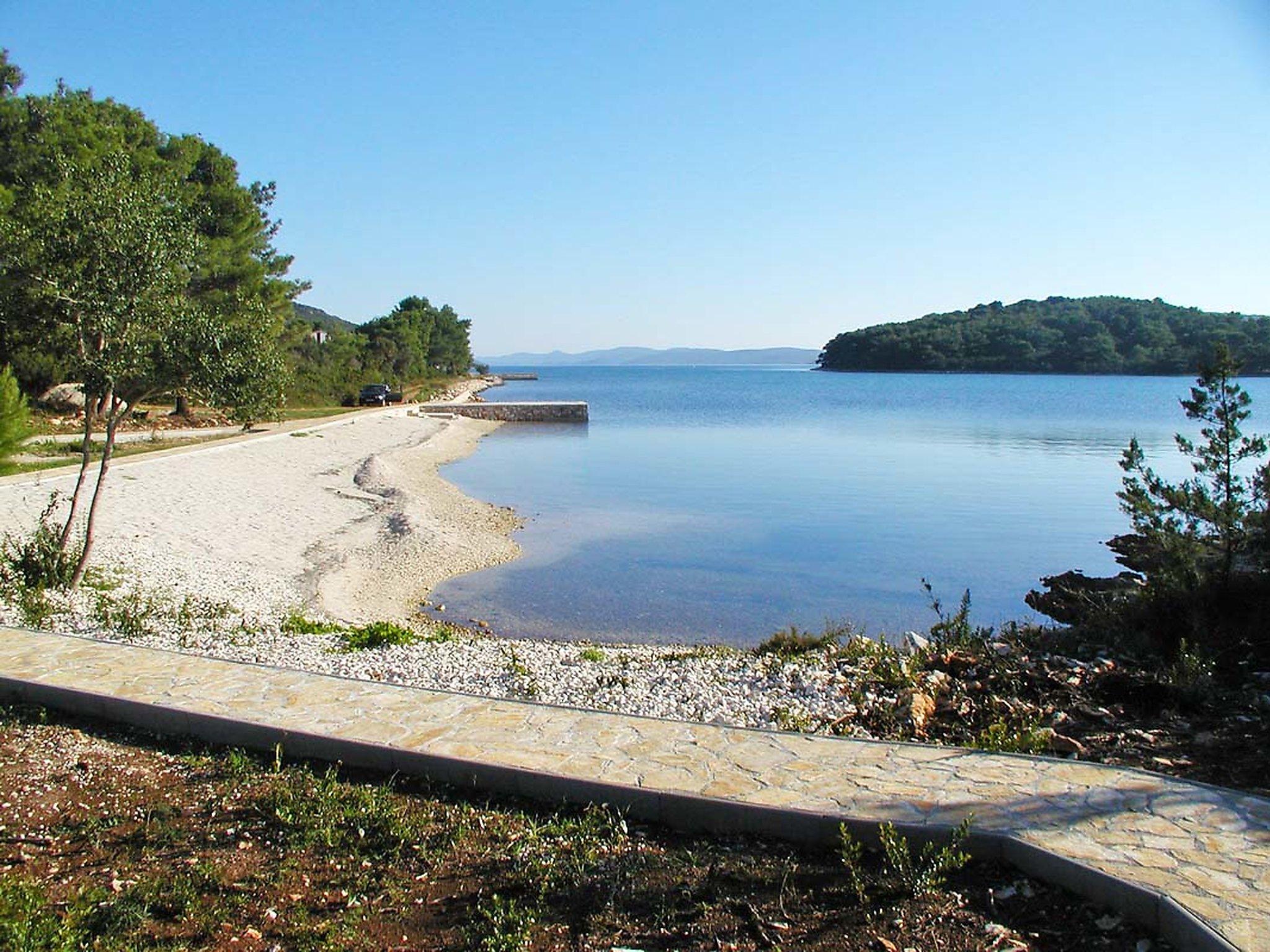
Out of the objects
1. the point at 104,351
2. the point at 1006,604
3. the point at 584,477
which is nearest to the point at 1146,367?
the point at 584,477

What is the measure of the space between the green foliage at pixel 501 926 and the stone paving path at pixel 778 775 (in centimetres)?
107

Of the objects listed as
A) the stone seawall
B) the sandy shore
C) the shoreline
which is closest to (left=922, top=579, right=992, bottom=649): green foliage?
the shoreline

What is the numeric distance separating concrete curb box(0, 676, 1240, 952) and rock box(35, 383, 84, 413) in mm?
29388

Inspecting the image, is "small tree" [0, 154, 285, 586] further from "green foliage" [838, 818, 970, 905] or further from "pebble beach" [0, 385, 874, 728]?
"green foliage" [838, 818, 970, 905]

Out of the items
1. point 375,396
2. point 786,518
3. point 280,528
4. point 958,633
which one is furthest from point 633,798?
point 375,396

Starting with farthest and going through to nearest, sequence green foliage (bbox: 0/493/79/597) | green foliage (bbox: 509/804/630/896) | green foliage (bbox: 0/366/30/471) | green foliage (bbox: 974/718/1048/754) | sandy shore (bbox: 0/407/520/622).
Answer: green foliage (bbox: 0/366/30/471) < sandy shore (bbox: 0/407/520/622) < green foliage (bbox: 0/493/79/597) < green foliage (bbox: 974/718/1048/754) < green foliage (bbox: 509/804/630/896)

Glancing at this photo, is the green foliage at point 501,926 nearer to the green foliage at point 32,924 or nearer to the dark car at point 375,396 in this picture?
the green foliage at point 32,924

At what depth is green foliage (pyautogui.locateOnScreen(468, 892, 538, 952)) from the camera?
367 cm

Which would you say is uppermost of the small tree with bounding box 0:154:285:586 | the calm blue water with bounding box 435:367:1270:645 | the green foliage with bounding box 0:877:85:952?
the small tree with bounding box 0:154:285:586

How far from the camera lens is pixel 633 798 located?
488cm

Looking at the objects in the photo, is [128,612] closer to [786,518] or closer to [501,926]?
[501,926]

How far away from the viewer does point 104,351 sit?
32.8 ft

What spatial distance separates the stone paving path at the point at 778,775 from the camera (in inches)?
158

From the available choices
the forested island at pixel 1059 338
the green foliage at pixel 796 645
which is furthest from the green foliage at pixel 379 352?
the forested island at pixel 1059 338
